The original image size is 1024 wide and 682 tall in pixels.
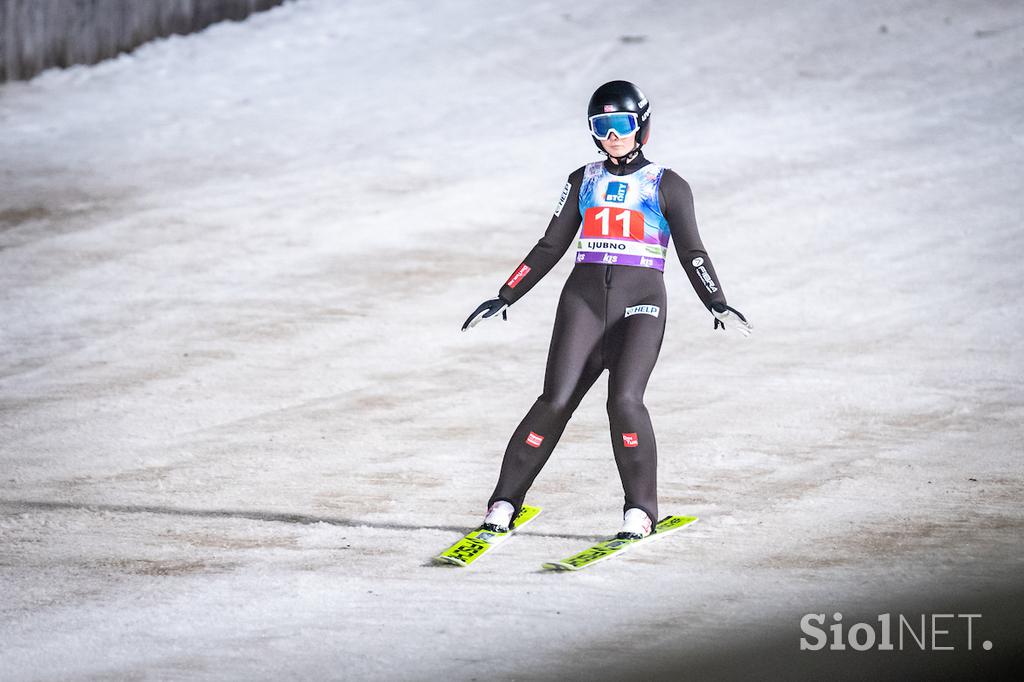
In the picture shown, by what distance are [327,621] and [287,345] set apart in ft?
17.6

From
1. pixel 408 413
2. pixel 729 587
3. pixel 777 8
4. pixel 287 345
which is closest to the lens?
pixel 729 587

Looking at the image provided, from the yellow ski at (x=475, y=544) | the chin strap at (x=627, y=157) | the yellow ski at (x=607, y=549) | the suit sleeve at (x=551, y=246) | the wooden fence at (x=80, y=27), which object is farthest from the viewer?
the wooden fence at (x=80, y=27)

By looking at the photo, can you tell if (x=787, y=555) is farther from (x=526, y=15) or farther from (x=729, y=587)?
(x=526, y=15)

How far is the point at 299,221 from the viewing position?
1378 centimetres

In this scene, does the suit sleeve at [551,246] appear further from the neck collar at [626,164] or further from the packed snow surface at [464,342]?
the packed snow surface at [464,342]

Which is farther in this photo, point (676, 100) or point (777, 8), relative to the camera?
point (777, 8)

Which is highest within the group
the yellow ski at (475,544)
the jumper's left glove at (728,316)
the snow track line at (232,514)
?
the jumper's left glove at (728,316)

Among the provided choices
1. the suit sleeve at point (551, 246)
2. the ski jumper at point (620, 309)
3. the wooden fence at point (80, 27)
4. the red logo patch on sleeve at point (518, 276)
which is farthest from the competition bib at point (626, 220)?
the wooden fence at point (80, 27)

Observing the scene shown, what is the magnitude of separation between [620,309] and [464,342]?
4542 millimetres

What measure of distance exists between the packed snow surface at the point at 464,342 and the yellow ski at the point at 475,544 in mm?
Result: 82

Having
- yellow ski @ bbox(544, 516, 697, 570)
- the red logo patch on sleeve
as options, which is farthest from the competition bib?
yellow ski @ bbox(544, 516, 697, 570)

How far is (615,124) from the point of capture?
6094 mm

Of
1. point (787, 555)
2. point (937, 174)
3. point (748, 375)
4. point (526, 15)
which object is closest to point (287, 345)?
point (748, 375)

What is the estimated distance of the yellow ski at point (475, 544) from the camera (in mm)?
5828
